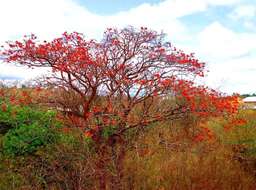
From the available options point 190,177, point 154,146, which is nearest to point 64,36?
point 154,146

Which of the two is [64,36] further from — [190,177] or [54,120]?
[190,177]

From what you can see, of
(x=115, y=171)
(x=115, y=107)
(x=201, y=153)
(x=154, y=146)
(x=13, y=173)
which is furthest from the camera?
(x=201, y=153)

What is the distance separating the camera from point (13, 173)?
7574 millimetres

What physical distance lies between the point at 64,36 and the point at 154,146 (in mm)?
3607

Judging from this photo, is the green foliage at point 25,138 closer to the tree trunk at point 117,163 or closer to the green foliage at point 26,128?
the green foliage at point 26,128

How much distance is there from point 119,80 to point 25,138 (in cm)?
248

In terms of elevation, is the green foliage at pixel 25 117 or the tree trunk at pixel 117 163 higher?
the green foliage at pixel 25 117

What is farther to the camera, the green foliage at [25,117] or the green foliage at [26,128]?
the green foliage at [25,117]

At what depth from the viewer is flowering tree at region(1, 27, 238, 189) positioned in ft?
20.5

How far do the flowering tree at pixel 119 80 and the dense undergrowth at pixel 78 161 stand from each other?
738 millimetres

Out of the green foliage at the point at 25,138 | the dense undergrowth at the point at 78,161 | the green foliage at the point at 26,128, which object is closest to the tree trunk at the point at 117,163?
the dense undergrowth at the point at 78,161

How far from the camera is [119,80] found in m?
6.31

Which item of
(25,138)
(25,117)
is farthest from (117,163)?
(25,117)

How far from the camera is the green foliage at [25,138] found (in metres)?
7.35
